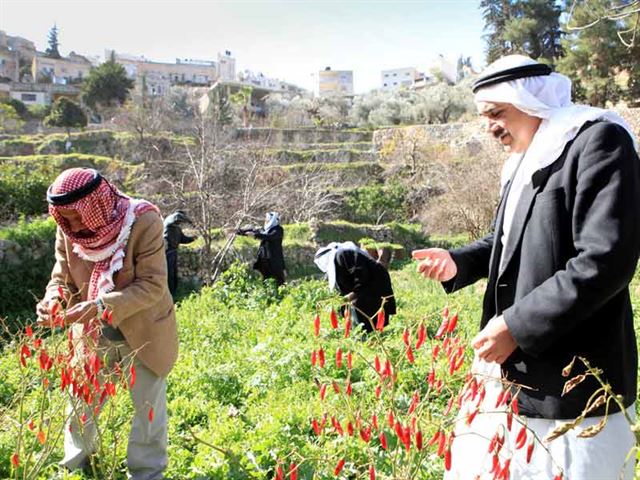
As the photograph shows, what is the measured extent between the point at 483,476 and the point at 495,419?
0.60 feet

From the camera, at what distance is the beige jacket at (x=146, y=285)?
109 inches

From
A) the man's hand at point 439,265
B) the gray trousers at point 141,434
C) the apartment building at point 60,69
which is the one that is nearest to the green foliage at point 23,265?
the gray trousers at point 141,434

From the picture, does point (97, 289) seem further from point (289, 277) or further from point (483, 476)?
point (289, 277)

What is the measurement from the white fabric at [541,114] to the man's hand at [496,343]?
0.30 meters

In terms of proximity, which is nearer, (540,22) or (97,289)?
(97,289)

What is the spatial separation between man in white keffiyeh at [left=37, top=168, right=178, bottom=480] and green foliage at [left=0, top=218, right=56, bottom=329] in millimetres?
9289

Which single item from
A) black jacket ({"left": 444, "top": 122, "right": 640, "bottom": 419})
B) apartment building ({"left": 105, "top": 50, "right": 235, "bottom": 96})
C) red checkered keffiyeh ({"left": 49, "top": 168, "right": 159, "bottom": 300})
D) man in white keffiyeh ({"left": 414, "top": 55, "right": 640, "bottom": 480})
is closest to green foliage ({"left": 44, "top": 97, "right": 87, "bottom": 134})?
red checkered keffiyeh ({"left": 49, "top": 168, "right": 159, "bottom": 300})

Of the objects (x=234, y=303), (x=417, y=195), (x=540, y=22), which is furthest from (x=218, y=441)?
(x=540, y=22)

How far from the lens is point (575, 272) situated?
150 centimetres

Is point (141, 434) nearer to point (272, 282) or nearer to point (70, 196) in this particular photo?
point (70, 196)

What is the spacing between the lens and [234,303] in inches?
317

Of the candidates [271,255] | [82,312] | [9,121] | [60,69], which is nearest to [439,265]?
[82,312]

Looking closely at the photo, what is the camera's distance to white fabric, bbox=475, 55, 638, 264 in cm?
170

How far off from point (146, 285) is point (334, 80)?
108 m
